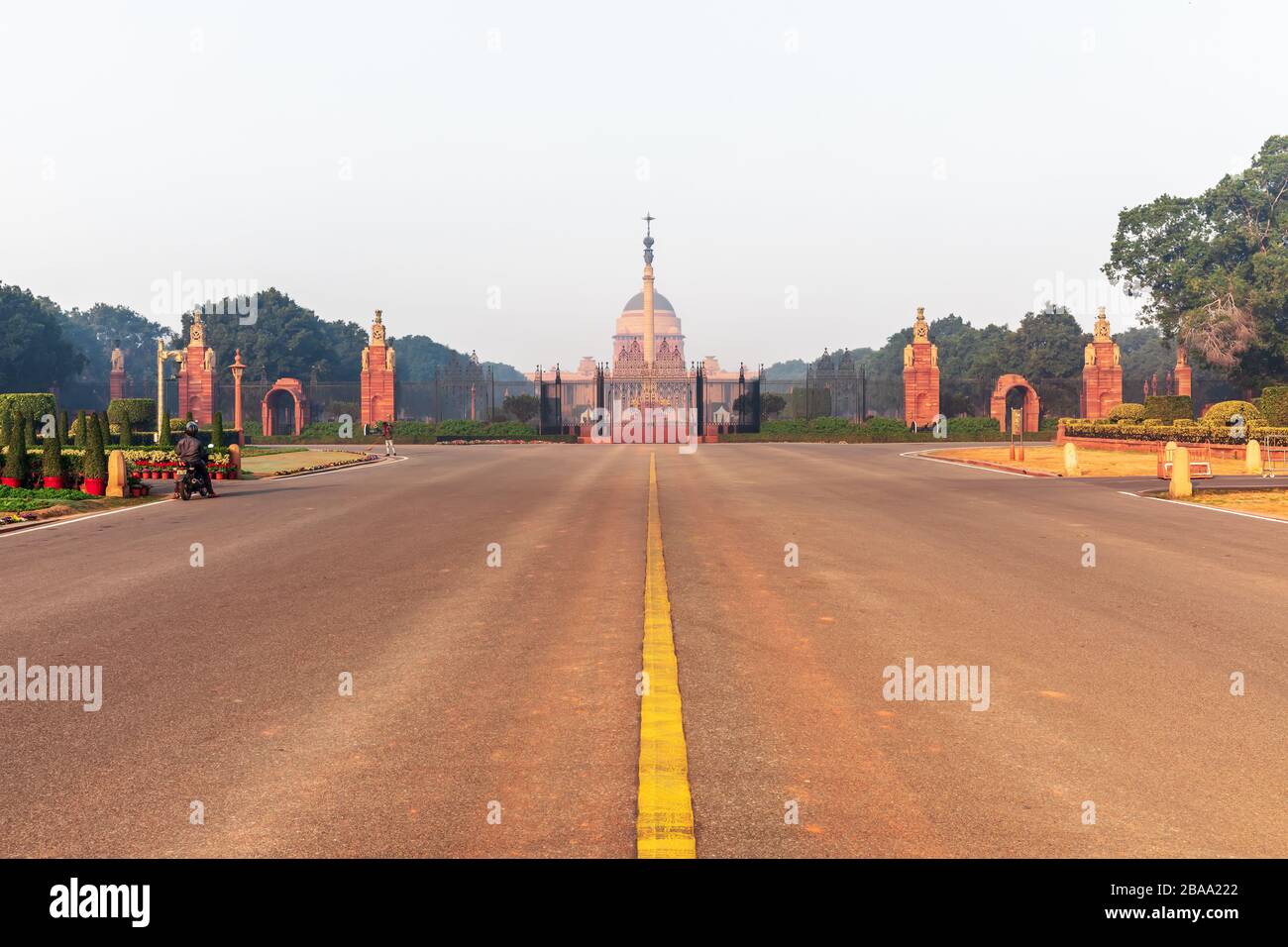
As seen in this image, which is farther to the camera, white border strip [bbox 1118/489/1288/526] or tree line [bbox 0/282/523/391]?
tree line [bbox 0/282/523/391]

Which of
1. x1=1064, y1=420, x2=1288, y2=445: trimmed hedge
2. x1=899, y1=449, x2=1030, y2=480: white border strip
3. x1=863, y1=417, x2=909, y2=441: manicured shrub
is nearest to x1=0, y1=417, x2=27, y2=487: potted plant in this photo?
x1=899, y1=449, x2=1030, y2=480: white border strip

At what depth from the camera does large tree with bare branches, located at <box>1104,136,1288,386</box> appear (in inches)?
A: 2282

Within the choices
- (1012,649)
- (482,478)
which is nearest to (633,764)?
(1012,649)

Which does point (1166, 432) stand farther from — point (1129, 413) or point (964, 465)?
point (1129, 413)

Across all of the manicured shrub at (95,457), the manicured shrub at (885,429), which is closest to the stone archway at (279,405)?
the manicured shrub at (885,429)

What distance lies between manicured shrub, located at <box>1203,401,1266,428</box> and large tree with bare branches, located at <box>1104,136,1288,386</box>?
22210mm

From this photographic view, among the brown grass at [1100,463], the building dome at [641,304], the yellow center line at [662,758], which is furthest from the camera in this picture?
the building dome at [641,304]

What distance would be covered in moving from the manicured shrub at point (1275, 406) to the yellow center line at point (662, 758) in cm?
3753

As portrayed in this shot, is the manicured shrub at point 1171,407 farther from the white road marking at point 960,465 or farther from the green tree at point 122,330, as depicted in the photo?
the green tree at point 122,330

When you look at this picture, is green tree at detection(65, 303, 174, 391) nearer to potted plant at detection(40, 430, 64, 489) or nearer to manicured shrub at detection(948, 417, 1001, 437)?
manicured shrub at detection(948, 417, 1001, 437)

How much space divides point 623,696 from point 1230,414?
3656 centimetres

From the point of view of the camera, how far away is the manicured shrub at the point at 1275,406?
3900cm
